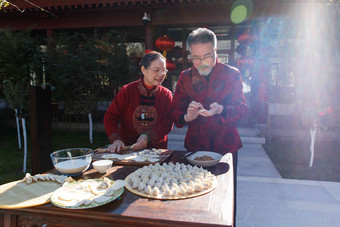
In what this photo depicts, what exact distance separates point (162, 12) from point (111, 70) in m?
2.50

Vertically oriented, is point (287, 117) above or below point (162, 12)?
below

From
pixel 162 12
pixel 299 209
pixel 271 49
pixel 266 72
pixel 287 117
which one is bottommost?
pixel 299 209

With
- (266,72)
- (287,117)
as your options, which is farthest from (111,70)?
(287,117)

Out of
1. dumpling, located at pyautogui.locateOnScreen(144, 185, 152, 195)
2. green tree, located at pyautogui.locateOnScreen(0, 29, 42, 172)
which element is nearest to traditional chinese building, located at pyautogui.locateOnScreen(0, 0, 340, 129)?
green tree, located at pyautogui.locateOnScreen(0, 29, 42, 172)

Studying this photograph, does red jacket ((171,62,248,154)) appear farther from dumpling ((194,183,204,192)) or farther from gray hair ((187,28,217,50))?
dumpling ((194,183,204,192))

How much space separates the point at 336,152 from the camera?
238 inches

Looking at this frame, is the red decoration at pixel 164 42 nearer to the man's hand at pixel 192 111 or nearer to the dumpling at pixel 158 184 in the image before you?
the man's hand at pixel 192 111

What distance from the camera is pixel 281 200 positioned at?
335cm

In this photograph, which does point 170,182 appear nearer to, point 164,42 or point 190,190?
point 190,190

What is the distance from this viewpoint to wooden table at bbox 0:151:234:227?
3.18 ft

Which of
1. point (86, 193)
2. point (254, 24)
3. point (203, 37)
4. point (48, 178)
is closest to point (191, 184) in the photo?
point (86, 193)

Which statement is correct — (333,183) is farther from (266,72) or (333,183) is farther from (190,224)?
(266,72)

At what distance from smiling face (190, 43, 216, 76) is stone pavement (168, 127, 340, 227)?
1893 mm

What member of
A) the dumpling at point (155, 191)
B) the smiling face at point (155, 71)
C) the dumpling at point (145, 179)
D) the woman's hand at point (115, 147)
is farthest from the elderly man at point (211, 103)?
the dumpling at point (155, 191)
